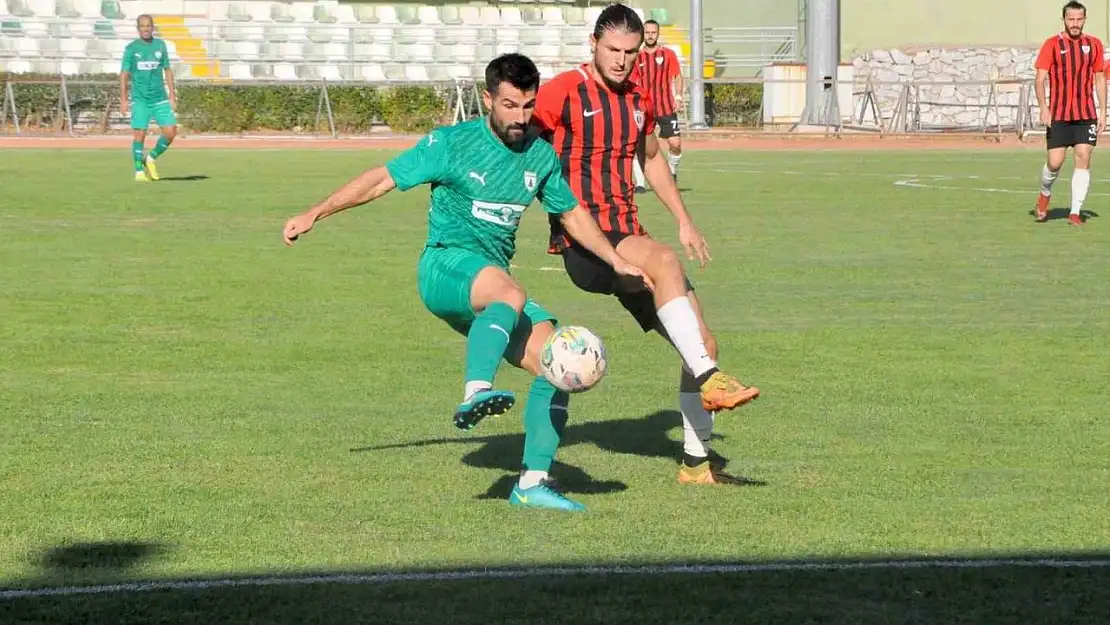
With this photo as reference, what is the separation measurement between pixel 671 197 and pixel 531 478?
170 cm

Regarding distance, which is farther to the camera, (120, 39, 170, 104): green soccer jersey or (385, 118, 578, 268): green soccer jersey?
(120, 39, 170, 104): green soccer jersey

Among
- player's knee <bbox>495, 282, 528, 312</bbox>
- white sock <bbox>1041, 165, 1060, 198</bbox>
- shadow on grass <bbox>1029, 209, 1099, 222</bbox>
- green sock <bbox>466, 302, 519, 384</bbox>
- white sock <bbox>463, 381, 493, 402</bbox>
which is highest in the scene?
player's knee <bbox>495, 282, 528, 312</bbox>

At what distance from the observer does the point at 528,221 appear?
2003 centimetres

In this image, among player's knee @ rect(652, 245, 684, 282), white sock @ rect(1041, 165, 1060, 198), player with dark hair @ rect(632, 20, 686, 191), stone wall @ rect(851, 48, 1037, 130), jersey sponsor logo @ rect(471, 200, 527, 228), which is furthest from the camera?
stone wall @ rect(851, 48, 1037, 130)

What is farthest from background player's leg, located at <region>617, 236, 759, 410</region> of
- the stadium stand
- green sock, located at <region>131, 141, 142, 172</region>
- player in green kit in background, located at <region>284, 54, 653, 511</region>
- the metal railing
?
the stadium stand

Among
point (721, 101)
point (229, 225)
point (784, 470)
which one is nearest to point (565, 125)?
point (784, 470)

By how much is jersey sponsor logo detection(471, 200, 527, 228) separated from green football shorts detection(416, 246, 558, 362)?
6.1 inches

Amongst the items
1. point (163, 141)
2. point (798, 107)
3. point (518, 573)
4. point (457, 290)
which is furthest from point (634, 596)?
point (798, 107)

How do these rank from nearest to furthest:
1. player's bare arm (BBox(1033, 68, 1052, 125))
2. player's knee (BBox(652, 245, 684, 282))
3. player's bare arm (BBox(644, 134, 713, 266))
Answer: player's knee (BBox(652, 245, 684, 282)), player's bare arm (BBox(644, 134, 713, 266)), player's bare arm (BBox(1033, 68, 1052, 125))

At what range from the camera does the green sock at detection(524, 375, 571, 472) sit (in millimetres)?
7016

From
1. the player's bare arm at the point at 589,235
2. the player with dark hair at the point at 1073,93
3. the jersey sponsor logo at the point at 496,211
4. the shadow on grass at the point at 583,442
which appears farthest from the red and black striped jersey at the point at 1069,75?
the jersey sponsor logo at the point at 496,211

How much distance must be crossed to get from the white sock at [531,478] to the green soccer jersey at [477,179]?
0.85m

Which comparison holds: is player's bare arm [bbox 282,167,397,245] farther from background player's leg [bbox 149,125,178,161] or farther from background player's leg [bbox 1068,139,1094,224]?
background player's leg [bbox 149,125,178,161]

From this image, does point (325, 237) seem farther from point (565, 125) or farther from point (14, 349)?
point (565, 125)
